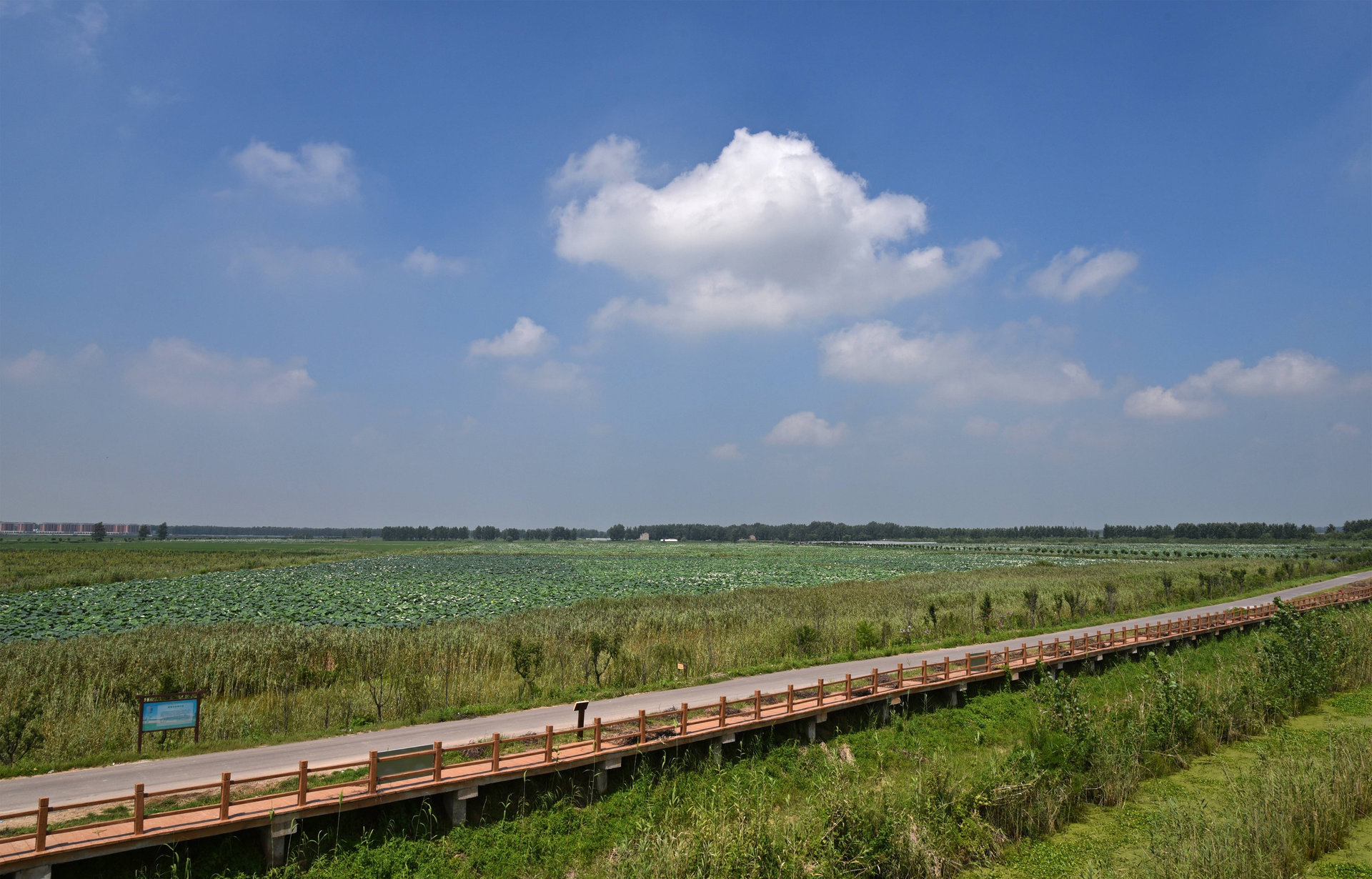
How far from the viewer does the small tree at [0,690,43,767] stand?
1595 cm

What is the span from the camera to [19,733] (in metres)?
16.0

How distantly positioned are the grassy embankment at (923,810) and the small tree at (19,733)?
730 centimetres

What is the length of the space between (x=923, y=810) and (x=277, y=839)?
1347 cm

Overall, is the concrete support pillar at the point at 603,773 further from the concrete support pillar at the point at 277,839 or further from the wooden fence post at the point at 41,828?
the wooden fence post at the point at 41,828

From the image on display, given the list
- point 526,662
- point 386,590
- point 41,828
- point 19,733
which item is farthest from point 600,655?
point 386,590

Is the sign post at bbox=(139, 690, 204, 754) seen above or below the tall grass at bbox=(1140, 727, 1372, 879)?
above

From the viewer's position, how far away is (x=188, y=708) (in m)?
17.0

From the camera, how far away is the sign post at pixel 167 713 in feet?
54.5

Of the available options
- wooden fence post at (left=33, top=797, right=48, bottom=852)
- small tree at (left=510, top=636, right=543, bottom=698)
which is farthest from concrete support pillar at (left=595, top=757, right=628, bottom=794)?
wooden fence post at (left=33, top=797, right=48, bottom=852)

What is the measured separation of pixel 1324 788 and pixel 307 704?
27.2 metres

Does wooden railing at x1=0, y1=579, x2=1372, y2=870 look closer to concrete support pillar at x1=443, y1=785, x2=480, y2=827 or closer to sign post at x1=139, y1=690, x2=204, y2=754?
concrete support pillar at x1=443, y1=785, x2=480, y2=827

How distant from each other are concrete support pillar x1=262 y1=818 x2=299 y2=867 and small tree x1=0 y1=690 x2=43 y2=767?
7.83 meters

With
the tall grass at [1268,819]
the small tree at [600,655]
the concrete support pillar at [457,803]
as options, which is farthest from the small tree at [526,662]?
the tall grass at [1268,819]

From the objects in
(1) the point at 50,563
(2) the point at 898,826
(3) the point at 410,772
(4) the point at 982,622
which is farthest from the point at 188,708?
(1) the point at 50,563
